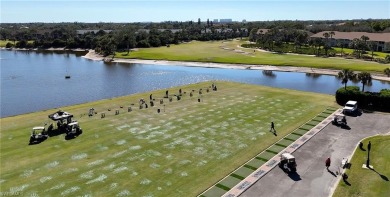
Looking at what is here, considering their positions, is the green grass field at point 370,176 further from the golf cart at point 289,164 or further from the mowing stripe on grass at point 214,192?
the mowing stripe on grass at point 214,192

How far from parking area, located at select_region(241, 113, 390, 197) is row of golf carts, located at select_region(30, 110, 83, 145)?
2501 centimetres

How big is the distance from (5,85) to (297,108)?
7935 centimetres

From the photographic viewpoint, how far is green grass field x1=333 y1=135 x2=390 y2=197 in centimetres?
2944

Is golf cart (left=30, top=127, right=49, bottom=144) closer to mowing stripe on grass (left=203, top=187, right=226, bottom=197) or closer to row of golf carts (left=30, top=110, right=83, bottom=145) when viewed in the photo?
row of golf carts (left=30, top=110, right=83, bottom=145)

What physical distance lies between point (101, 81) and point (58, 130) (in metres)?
52.6

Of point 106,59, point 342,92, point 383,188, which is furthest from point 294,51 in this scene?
point 383,188

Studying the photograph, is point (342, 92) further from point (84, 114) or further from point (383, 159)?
point (84, 114)

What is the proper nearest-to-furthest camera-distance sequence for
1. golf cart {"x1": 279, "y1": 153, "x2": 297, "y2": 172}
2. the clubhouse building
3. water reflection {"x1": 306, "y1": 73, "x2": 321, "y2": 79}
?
golf cart {"x1": 279, "y1": 153, "x2": 297, "y2": 172} → water reflection {"x1": 306, "y1": 73, "x2": 321, "y2": 79} → the clubhouse building

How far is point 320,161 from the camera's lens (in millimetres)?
35906

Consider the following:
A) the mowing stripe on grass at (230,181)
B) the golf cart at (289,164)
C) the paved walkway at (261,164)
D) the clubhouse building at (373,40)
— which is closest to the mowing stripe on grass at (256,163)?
the paved walkway at (261,164)

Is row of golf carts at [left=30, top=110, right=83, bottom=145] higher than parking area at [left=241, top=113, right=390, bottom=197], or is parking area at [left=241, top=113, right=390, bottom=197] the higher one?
row of golf carts at [left=30, top=110, right=83, bottom=145]

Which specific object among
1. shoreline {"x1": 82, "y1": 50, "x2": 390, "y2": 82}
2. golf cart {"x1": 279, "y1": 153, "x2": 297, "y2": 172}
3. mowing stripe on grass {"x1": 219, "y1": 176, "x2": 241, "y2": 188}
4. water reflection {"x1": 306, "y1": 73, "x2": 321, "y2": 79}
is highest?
shoreline {"x1": 82, "y1": 50, "x2": 390, "y2": 82}

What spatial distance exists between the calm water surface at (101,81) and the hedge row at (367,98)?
1906 cm

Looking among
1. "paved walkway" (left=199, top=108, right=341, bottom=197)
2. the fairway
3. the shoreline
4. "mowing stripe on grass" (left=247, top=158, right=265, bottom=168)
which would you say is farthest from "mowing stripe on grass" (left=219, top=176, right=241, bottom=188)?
the shoreline
